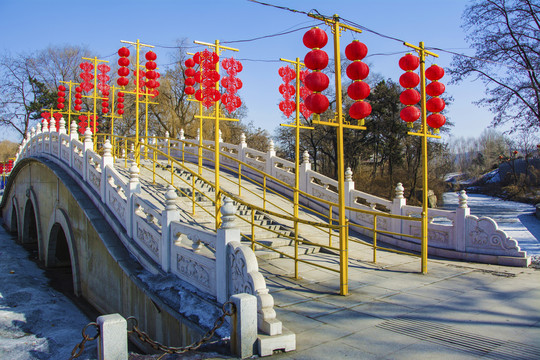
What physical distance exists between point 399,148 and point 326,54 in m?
20.0

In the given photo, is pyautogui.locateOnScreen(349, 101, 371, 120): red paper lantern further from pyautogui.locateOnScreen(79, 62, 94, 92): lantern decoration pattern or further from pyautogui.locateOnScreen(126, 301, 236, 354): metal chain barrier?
pyautogui.locateOnScreen(79, 62, 94, 92): lantern decoration pattern

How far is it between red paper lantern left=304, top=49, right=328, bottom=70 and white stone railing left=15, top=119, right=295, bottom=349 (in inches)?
101

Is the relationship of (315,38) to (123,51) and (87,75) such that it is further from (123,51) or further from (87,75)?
(87,75)

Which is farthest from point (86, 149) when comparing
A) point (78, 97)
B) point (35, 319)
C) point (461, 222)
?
point (78, 97)

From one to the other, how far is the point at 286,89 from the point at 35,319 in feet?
26.8

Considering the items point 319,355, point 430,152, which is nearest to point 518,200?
point 430,152

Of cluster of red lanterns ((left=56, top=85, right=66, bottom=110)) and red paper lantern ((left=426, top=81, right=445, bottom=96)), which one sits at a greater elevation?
cluster of red lanterns ((left=56, top=85, right=66, bottom=110))

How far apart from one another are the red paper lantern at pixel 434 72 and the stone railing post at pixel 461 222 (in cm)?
247

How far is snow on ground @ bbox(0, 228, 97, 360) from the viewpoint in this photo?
764 centimetres

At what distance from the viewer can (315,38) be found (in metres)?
6.18

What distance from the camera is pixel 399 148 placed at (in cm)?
2494

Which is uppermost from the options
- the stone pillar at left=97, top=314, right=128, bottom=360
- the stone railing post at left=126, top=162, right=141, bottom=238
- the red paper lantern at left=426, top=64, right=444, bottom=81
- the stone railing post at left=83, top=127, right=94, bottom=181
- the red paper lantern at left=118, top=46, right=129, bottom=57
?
the red paper lantern at left=118, top=46, right=129, bottom=57

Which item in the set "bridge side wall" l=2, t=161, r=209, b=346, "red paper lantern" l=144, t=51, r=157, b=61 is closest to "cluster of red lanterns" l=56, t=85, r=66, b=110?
"bridge side wall" l=2, t=161, r=209, b=346

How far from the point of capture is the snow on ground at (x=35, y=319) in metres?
7.64
